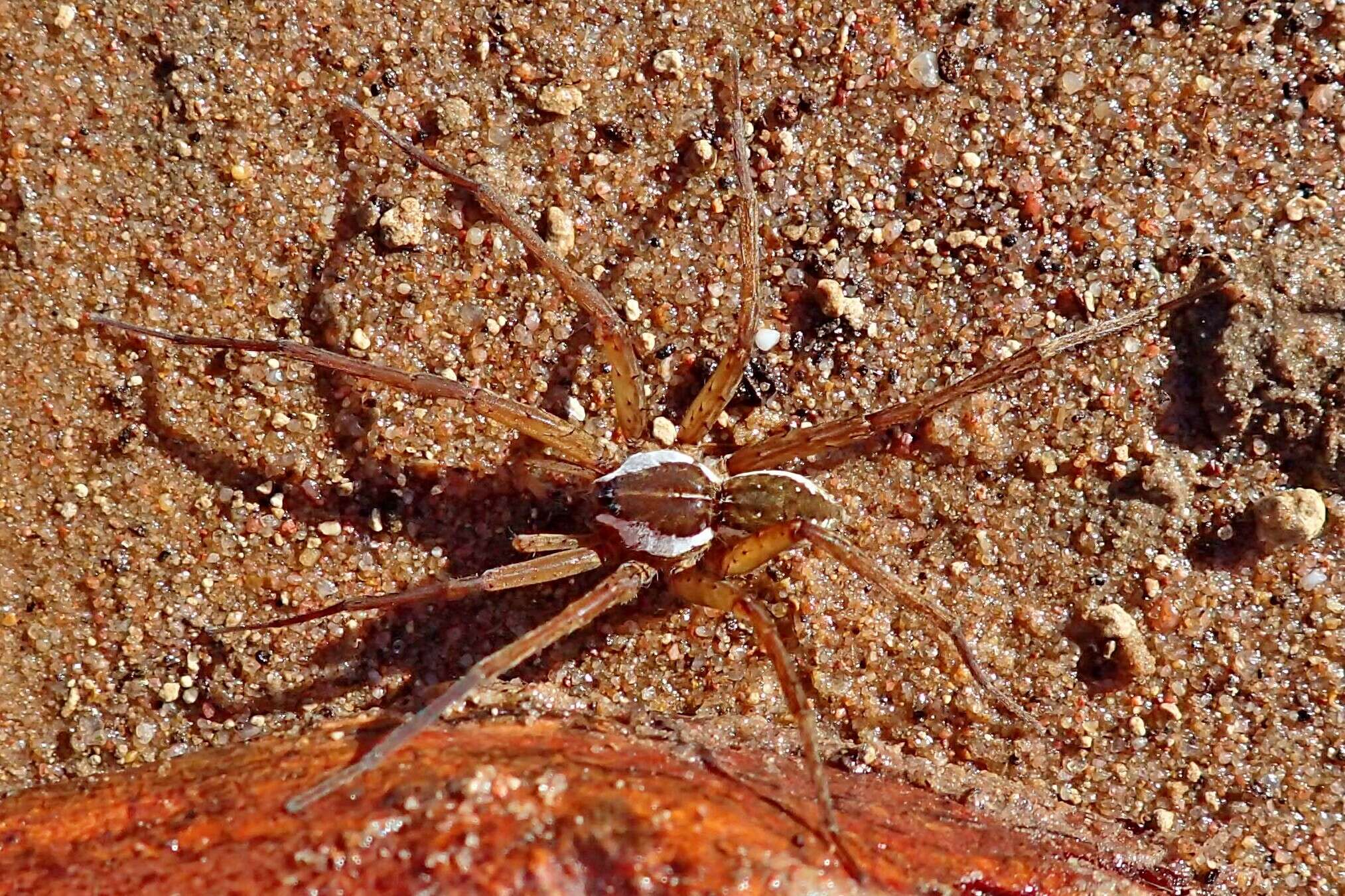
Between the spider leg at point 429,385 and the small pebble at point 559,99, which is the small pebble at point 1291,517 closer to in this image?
the spider leg at point 429,385

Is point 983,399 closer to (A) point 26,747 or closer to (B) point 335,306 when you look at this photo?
(B) point 335,306

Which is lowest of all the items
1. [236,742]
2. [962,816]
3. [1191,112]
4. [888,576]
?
[236,742]

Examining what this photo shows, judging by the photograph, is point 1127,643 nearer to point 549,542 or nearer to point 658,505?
point 658,505

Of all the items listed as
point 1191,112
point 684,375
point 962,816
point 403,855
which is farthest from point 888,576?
point 1191,112

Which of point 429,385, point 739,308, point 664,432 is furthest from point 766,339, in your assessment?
point 429,385

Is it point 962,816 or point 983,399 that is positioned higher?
point 983,399

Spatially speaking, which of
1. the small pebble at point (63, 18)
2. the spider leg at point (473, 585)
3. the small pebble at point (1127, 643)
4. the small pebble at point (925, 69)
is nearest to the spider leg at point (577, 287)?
the spider leg at point (473, 585)

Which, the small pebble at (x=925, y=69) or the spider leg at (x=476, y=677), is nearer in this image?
the spider leg at (x=476, y=677)
